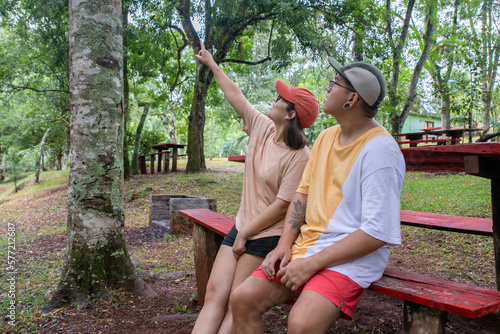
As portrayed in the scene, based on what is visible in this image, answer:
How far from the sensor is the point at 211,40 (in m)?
12.4

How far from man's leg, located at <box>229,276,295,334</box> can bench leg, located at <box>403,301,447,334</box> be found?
1.93 feet

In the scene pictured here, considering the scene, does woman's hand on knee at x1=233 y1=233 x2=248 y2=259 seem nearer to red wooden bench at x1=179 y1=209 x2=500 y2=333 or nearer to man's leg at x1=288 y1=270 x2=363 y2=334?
man's leg at x1=288 y1=270 x2=363 y2=334

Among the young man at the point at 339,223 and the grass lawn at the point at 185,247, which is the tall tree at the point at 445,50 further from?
the young man at the point at 339,223

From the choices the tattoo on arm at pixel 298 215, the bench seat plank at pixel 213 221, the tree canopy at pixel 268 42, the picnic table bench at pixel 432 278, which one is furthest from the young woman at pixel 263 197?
the tree canopy at pixel 268 42

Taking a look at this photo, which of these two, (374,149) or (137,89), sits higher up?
(137,89)

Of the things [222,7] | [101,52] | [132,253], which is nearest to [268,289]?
[101,52]

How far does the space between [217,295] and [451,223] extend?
1.86 meters

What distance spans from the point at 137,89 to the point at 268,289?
17.2 meters

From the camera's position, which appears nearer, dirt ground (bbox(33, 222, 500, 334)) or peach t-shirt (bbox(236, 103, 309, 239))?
peach t-shirt (bbox(236, 103, 309, 239))

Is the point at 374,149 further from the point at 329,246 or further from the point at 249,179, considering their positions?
the point at 249,179

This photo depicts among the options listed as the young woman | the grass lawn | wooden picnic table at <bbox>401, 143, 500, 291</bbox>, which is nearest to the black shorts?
the young woman

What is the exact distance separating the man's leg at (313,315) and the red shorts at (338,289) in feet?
0.08

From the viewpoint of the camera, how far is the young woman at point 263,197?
2177 mm

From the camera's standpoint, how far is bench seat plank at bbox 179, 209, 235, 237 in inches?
112
